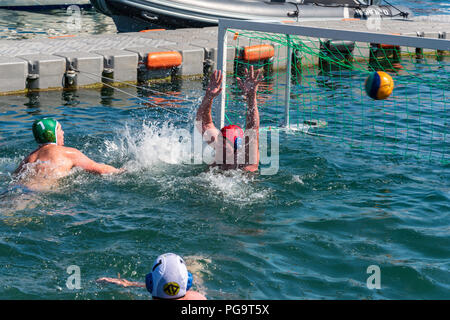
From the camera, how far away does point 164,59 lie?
44.7 ft

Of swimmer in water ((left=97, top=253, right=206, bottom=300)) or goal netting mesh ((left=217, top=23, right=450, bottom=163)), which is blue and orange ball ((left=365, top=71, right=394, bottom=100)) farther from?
swimmer in water ((left=97, top=253, right=206, bottom=300))

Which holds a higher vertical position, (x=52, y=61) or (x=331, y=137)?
(x=52, y=61)

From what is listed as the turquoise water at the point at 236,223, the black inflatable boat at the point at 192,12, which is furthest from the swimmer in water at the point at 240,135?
the black inflatable boat at the point at 192,12

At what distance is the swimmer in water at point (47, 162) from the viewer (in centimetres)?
718

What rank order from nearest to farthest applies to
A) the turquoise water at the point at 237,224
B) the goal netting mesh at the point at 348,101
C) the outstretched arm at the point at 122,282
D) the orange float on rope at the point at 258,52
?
the outstretched arm at the point at 122,282, the turquoise water at the point at 237,224, the goal netting mesh at the point at 348,101, the orange float on rope at the point at 258,52

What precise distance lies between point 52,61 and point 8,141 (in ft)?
11.4

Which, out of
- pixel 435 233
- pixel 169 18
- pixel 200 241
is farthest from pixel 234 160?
pixel 169 18

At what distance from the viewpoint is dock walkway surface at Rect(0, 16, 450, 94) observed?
1225 centimetres

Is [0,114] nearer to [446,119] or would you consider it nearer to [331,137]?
[331,137]

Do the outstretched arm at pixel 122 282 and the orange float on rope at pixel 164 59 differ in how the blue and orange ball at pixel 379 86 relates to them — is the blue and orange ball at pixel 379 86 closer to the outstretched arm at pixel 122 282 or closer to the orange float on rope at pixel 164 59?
the outstretched arm at pixel 122 282

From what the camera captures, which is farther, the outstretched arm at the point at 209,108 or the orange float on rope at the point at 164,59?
the orange float on rope at the point at 164,59

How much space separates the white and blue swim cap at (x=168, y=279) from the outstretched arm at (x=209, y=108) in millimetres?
3680

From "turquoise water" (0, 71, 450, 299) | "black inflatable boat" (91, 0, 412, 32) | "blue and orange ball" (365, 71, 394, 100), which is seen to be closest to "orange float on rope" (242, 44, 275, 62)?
"black inflatable boat" (91, 0, 412, 32)

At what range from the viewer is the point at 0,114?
35.6ft
